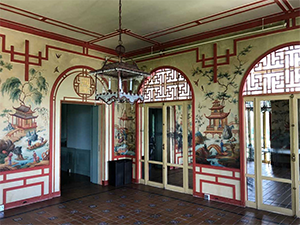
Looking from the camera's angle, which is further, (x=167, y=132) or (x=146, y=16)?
(x=167, y=132)

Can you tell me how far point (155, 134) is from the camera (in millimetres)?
6730

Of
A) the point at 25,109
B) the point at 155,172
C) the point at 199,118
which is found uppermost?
the point at 25,109

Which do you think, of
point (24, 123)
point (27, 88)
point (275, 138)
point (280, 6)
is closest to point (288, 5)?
point (280, 6)

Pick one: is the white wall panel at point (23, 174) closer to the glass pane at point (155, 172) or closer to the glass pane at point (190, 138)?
the glass pane at point (155, 172)

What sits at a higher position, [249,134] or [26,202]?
[249,134]

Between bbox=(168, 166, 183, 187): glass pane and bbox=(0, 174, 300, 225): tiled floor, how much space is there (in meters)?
0.30

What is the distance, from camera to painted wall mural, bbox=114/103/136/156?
705cm

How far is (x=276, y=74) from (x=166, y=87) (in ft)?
8.65

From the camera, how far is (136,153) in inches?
273

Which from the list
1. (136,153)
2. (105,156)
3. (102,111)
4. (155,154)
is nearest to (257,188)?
(155,154)

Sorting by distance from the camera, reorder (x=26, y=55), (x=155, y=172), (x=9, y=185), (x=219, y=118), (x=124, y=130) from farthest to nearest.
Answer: (x=124, y=130)
(x=155, y=172)
(x=219, y=118)
(x=26, y=55)
(x=9, y=185)

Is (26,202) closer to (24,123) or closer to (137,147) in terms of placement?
(24,123)

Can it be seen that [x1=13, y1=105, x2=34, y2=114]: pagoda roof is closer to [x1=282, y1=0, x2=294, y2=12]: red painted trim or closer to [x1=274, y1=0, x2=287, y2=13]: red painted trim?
[x1=274, y1=0, x2=287, y2=13]: red painted trim

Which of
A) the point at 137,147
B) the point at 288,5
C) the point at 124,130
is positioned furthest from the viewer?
the point at 124,130
